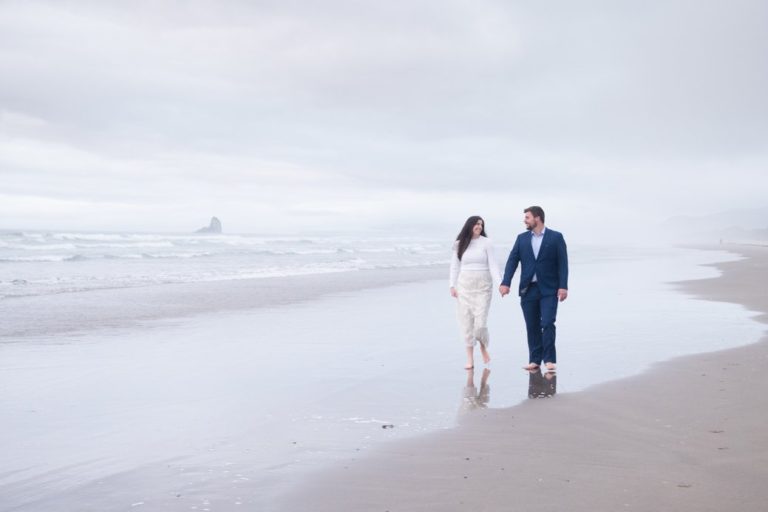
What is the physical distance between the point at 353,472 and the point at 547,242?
455 centimetres

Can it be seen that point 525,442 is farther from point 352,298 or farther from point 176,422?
point 352,298

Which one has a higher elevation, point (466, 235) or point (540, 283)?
point (466, 235)

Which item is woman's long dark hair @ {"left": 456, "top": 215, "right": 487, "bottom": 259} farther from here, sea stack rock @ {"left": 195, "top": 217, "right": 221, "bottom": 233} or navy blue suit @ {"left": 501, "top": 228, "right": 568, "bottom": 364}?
sea stack rock @ {"left": 195, "top": 217, "right": 221, "bottom": 233}

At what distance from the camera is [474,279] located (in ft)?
28.9

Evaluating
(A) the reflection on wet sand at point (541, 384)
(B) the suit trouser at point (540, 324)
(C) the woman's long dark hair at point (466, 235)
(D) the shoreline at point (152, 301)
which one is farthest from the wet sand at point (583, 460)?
(D) the shoreline at point (152, 301)

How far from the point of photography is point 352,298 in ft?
59.6

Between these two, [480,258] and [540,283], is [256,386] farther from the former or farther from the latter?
[540,283]

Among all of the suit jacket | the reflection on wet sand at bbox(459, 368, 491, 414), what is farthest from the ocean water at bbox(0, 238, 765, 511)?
the suit jacket

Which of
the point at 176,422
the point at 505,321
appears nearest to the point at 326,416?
the point at 176,422

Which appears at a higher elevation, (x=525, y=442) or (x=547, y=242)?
(x=547, y=242)

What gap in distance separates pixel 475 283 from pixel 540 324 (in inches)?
36.0

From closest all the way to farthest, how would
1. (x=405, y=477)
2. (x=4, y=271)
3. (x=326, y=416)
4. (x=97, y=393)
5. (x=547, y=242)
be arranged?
1. (x=405, y=477)
2. (x=326, y=416)
3. (x=97, y=393)
4. (x=547, y=242)
5. (x=4, y=271)

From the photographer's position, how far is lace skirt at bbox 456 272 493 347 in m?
8.68

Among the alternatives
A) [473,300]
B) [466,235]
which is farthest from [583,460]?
[466,235]
